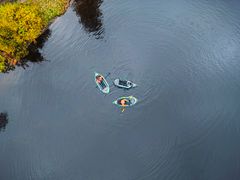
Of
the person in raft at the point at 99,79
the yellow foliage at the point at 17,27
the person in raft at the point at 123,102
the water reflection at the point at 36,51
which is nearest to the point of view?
the person in raft at the point at 123,102

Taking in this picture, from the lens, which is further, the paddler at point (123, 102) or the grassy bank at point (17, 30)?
the grassy bank at point (17, 30)

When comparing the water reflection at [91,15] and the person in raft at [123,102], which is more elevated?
the water reflection at [91,15]

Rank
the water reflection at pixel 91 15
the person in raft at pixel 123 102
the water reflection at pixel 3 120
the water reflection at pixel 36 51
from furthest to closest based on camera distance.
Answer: the water reflection at pixel 91 15, the water reflection at pixel 36 51, the water reflection at pixel 3 120, the person in raft at pixel 123 102

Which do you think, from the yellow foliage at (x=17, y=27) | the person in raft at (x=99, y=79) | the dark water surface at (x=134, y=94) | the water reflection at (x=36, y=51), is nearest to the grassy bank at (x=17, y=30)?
the yellow foliage at (x=17, y=27)

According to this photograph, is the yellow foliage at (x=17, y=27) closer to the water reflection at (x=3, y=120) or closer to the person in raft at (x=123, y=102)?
the water reflection at (x=3, y=120)

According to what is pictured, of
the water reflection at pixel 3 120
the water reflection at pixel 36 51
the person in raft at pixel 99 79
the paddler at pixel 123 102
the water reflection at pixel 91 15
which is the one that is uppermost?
the water reflection at pixel 91 15

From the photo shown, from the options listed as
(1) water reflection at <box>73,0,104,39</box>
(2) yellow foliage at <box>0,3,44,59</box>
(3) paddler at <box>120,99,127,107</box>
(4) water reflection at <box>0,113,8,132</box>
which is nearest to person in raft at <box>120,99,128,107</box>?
(3) paddler at <box>120,99,127,107</box>

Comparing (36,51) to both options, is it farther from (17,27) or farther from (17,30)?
(17,27)
